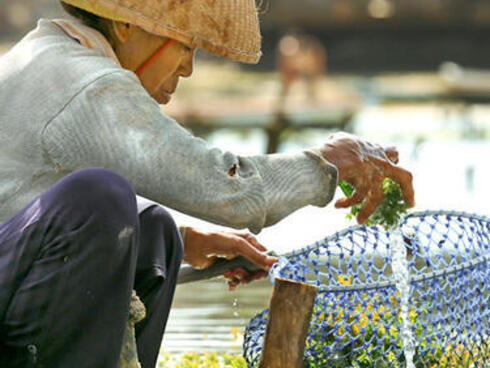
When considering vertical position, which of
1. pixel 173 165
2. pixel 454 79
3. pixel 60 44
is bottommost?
pixel 454 79

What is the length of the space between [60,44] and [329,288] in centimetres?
107

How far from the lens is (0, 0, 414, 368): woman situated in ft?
7.40

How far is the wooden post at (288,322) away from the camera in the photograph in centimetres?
274

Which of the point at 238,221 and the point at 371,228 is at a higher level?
the point at 238,221

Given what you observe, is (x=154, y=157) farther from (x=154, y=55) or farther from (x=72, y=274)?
(x=154, y=55)

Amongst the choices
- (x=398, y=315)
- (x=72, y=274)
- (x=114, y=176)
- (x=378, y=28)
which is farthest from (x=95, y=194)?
(x=378, y=28)

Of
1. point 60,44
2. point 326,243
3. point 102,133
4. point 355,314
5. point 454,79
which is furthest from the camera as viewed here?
point 454,79

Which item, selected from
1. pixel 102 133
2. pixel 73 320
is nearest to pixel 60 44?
pixel 102 133

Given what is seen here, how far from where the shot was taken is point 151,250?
8.25 ft

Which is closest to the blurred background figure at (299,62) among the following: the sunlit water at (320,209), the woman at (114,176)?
the sunlit water at (320,209)

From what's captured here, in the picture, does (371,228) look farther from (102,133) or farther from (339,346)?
(102,133)

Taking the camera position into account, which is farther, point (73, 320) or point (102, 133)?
point (102, 133)

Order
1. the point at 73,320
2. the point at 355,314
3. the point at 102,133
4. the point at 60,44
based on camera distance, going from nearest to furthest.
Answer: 1. the point at 73,320
2. the point at 102,133
3. the point at 60,44
4. the point at 355,314

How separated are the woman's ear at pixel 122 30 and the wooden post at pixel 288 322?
726mm
